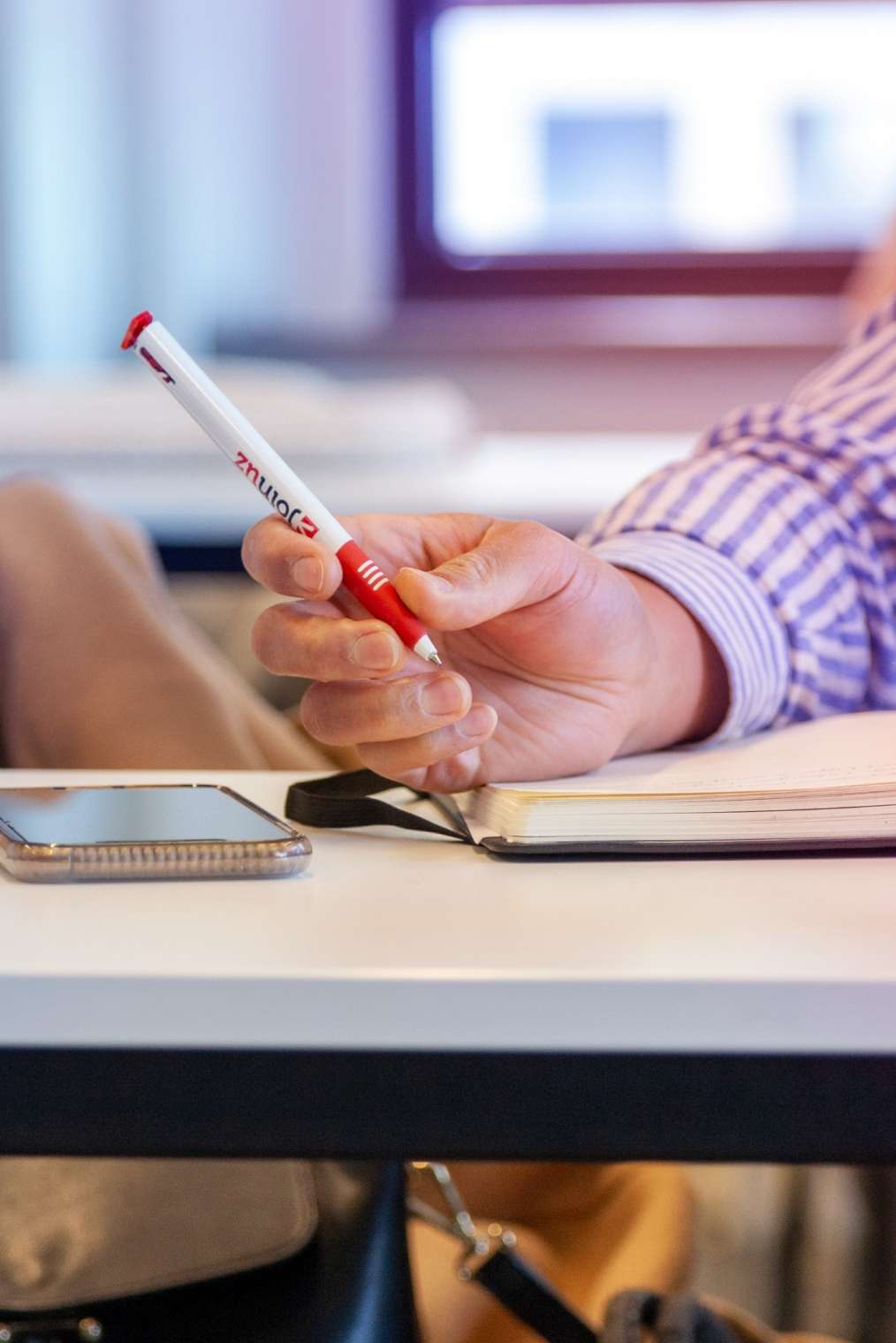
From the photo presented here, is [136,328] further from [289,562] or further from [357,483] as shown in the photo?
[357,483]

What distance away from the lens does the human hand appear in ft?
1.45

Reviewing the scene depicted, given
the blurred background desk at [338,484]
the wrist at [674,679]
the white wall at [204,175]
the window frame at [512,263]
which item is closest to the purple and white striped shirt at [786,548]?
the wrist at [674,679]

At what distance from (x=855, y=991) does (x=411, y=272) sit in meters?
2.43

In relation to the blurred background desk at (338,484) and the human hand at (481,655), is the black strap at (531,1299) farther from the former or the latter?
the blurred background desk at (338,484)

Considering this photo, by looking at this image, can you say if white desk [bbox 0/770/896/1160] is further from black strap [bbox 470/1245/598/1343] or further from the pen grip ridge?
black strap [bbox 470/1245/598/1343]

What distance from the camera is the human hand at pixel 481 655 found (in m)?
0.44

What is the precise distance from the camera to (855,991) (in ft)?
1.00

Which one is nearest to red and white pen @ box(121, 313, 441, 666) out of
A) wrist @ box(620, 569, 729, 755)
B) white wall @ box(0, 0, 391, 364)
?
wrist @ box(620, 569, 729, 755)

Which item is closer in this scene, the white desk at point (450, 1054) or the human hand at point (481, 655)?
the white desk at point (450, 1054)

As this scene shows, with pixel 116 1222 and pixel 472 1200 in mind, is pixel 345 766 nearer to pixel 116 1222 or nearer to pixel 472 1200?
pixel 472 1200

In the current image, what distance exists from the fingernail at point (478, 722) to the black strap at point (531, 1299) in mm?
217

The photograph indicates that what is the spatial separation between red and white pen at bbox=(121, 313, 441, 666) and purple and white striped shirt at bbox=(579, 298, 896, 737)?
0.16 metres

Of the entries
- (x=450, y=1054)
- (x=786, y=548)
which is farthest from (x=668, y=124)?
(x=450, y=1054)

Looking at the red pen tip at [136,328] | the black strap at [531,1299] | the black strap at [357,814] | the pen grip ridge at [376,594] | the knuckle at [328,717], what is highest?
the red pen tip at [136,328]
